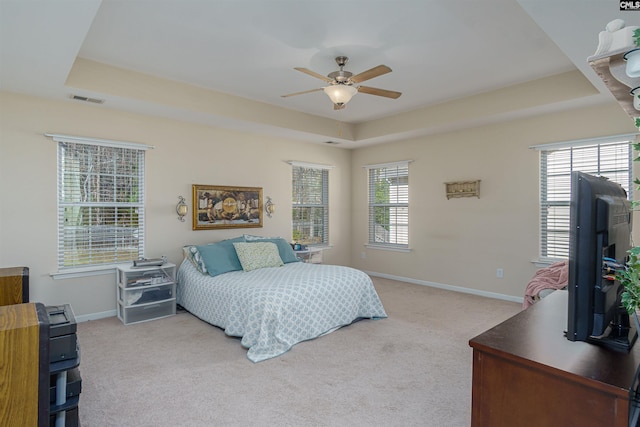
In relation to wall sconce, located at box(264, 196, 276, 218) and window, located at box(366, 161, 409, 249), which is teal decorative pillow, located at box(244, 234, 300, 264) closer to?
wall sconce, located at box(264, 196, 276, 218)

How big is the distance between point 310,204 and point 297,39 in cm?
357

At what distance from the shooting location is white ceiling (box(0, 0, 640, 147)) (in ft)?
7.75

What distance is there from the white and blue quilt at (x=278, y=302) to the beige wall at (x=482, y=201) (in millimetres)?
2027

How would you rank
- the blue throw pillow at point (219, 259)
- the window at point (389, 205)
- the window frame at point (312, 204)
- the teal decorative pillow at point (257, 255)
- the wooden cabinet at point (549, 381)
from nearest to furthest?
1. the wooden cabinet at point (549, 381)
2. the blue throw pillow at point (219, 259)
3. the teal decorative pillow at point (257, 255)
4. the window frame at point (312, 204)
5. the window at point (389, 205)

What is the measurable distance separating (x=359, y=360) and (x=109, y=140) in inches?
145

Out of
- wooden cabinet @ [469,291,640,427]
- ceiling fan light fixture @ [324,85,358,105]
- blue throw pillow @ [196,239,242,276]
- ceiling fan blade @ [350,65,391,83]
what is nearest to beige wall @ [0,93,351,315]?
blue throw pillow @ [196,239,242,276]

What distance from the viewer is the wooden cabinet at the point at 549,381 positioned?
1.00 meters

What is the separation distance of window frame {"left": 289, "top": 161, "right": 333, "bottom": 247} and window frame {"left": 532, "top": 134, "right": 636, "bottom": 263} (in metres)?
3.36

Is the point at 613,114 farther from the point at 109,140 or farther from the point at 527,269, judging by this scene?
the point at 109,140

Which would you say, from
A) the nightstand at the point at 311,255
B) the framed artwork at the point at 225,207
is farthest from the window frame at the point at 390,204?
the framed artwork at the point at 225,207

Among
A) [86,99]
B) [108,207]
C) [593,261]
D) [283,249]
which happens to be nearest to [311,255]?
[283,249]

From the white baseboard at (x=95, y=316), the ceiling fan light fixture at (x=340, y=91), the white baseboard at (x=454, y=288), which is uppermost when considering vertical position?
the ceiling fan light fixture at (x=340, y=91)

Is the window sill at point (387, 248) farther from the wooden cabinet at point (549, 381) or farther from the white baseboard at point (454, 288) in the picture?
the wooden cabinet at point (549, 381)

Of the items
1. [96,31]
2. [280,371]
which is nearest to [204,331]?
[280,371]
